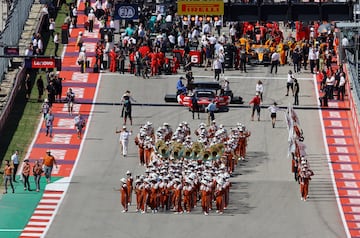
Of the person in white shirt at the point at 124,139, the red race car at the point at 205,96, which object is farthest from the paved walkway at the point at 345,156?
the person in white shirt at the point at 124,139

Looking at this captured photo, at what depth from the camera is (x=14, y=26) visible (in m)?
91.5

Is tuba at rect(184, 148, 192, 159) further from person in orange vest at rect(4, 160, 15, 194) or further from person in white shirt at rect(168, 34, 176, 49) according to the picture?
person in white shirt at rect(168, 34, 176, 49)

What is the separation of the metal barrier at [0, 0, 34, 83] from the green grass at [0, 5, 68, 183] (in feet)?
6.13

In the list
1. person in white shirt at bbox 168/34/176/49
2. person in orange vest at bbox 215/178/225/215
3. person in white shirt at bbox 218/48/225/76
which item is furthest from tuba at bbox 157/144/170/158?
person in white shirt at bbox 168/34/176/49

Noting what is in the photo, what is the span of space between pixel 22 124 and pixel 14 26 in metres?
12.2

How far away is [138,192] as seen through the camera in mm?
67750

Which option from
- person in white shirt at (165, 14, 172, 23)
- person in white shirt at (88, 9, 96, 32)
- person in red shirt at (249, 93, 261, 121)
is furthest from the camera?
person in white shirt at (165, 14, 172, 23)

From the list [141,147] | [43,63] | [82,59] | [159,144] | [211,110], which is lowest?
[141,147]

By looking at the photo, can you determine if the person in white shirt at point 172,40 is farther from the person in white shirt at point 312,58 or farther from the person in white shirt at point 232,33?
the person in white shirt at point 312,58

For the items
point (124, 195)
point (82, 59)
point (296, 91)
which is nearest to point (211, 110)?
point (296, 91)

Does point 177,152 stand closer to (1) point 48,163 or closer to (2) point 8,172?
(1) point 48,163

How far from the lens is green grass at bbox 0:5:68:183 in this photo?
77500mm

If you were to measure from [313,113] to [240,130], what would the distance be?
8.23 m

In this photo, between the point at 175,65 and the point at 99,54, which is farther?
the point at 175,65
